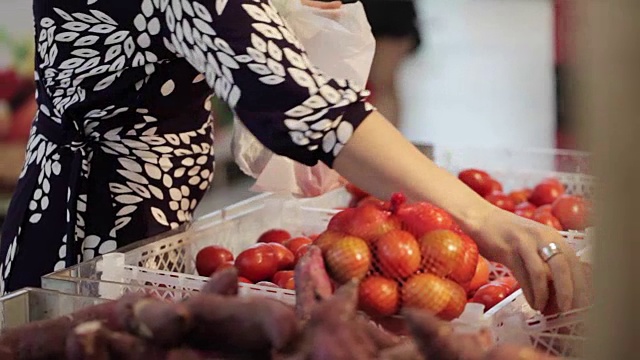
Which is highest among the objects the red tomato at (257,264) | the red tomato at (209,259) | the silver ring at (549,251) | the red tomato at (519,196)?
the silver ring at (549,251)

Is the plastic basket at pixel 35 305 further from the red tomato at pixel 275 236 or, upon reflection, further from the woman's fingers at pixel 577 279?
the red tomato at pixel 275 236

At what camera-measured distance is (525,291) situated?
1055 millimetres

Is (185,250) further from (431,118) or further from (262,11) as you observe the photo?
(431,118)

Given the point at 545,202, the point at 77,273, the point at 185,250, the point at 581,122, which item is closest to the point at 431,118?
the point at 545,202

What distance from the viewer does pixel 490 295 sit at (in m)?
1.15

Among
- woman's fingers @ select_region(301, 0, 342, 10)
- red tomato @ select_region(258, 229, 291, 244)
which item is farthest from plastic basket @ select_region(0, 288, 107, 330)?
woman's fingers @ select_region(301, 0, 342, 10)

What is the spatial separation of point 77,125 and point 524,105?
9.80ft

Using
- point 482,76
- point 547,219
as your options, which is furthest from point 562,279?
point 482,76

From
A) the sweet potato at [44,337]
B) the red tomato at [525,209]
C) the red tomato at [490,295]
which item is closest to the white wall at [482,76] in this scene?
the red tomato at [525,209]

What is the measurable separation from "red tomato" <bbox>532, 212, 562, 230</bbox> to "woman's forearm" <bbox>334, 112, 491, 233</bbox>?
1.60 feet

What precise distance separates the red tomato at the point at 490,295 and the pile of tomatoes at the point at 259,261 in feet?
0.78

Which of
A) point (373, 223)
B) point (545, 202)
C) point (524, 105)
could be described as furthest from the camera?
point (524, 105)

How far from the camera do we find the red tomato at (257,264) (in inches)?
52.6

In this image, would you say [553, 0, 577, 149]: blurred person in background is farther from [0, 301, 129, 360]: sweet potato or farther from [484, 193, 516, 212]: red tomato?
[0, 301, 129, 360]: sweet potato
